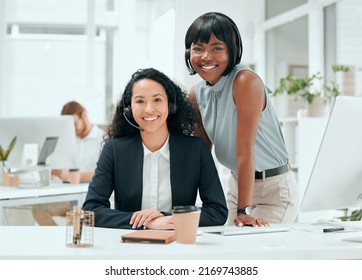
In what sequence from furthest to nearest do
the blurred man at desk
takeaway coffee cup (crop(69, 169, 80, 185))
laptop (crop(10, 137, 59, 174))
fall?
the blurred man at desk, takeaway coffee cup (crop(69, 169, 80, 185)), laptop (crop(10, 137, 59, 174))

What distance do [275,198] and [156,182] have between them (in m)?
0.56

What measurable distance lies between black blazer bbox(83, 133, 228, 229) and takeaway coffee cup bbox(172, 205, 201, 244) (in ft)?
1.25

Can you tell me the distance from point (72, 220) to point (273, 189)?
0.97m

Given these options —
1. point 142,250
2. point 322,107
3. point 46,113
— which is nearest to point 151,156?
point 142,250

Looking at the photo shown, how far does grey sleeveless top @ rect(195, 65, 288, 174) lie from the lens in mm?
2268

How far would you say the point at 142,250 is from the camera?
61.2 inches

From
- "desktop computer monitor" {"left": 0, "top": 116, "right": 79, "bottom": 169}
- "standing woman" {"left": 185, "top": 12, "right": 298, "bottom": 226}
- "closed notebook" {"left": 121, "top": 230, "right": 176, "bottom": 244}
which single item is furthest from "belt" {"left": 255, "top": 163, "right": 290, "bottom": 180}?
"desktop computer monitor" {"left": 0, "top": 116, "right": 79, "bottom": 169}

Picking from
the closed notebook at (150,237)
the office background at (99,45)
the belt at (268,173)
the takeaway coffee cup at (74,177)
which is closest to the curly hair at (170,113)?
the belt at (268,173)

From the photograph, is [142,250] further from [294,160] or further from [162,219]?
[294,160]

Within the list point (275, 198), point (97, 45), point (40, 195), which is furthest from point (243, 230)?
point (97, 45)

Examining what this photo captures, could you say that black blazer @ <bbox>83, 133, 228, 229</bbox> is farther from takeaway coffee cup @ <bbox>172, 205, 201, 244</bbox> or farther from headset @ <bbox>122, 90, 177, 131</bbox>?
takeaway coffee cup @ <bbox>172, 205, 201, 244</bbox>

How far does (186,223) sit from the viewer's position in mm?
1665

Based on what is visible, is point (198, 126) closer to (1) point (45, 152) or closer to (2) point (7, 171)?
(1) point (45, 152)
